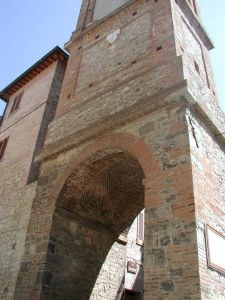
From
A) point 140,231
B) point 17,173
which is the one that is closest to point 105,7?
point 17,173

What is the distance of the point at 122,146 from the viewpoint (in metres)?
6.79

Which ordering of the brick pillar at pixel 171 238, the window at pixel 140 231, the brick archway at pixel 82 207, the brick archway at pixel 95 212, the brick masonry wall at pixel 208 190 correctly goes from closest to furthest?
the brick pillar at pixel 171 238 < the brick masonry wall at pixel 208 190 < the brick archway at pixel 82 207 < the brick archway at pixel 95 212 < the window at pixel 140 231

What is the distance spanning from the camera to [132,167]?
7.77m

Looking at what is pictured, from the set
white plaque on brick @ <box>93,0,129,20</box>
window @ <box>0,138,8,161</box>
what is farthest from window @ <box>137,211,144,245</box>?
white plaque on brick @ <box>93,0,129,20</box>

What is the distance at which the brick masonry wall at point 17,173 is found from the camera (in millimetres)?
7953

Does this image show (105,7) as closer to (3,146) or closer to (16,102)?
(16,102)

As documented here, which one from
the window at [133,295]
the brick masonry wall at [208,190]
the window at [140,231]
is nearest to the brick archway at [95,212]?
the brick masonry wall at [208,190]

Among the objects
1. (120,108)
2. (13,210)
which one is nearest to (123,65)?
(120,108)

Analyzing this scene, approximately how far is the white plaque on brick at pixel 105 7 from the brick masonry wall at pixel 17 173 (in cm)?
248

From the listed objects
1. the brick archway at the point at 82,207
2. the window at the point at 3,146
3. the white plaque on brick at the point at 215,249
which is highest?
the window at the point at 3,146

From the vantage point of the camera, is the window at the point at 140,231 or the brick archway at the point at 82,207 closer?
the brick archway at the point at 82,207

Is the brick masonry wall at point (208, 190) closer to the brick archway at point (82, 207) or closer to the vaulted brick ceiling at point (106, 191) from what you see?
the brick archway at point (82, 207)

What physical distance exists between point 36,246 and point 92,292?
79.8 inches

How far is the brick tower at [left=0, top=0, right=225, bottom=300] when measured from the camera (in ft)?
16.7
